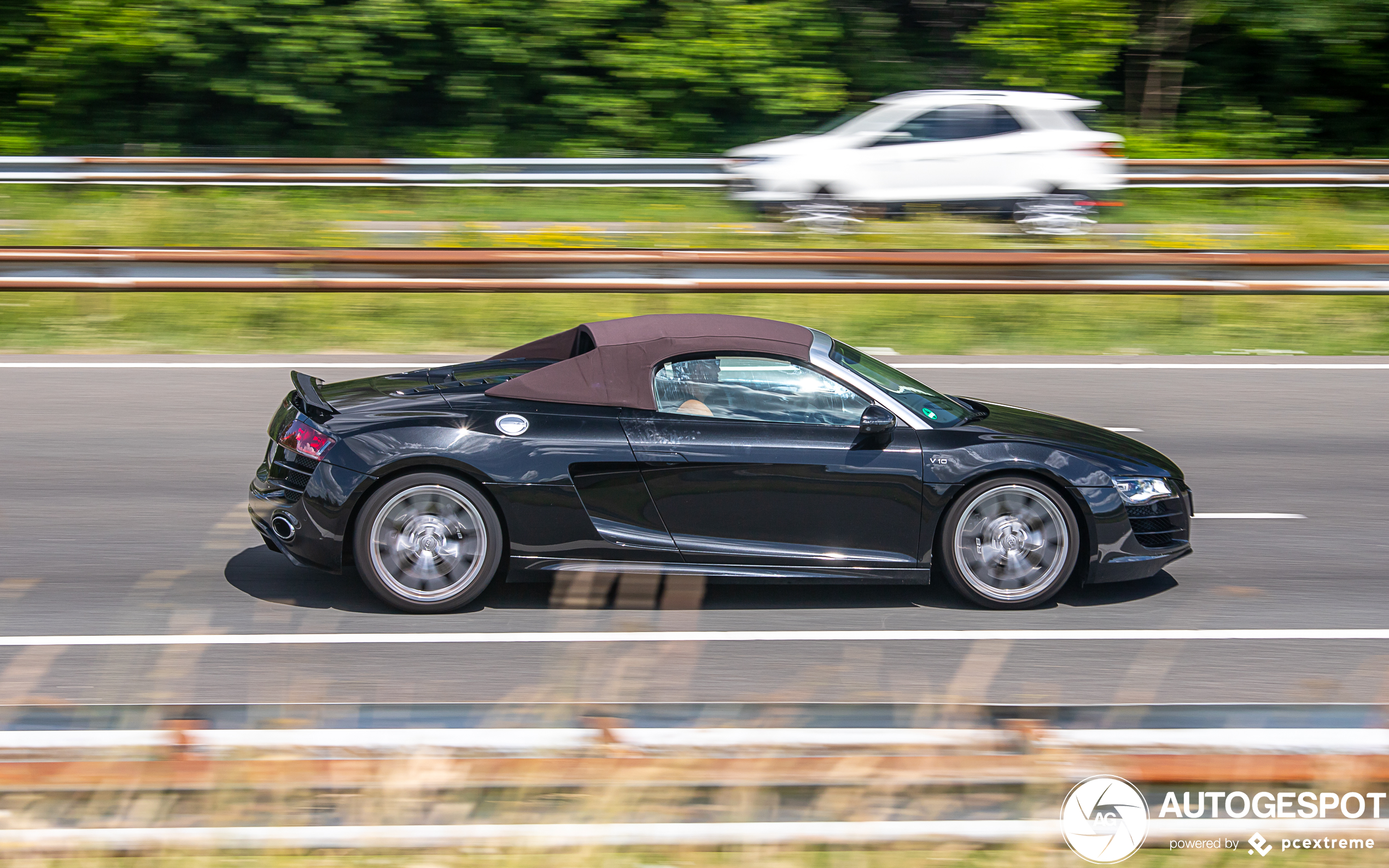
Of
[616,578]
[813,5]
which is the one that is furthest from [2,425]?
[813,5]

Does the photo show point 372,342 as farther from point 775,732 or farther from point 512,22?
point 512,22

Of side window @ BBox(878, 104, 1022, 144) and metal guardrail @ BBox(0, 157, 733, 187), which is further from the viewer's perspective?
metal guardrail @ BBox(0, 157, 733, 187)

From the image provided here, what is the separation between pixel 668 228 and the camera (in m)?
14.5

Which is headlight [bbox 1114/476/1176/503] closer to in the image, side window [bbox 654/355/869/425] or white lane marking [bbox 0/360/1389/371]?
side window [bbox 654/355/869/425]

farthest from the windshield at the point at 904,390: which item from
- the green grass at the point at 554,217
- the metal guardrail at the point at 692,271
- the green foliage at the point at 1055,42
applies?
the green foliage at the point at 1055,42

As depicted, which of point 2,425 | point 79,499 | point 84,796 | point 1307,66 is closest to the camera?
point 84,796

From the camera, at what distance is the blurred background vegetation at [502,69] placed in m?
21.7

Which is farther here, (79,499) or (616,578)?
(79,499)

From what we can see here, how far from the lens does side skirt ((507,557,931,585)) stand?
5953 millimetres

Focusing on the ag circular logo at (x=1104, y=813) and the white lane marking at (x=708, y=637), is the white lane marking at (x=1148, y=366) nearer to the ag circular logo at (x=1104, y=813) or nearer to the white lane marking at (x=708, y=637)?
the white lane marking at (x=708, y=637)

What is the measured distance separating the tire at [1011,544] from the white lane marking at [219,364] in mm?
5420

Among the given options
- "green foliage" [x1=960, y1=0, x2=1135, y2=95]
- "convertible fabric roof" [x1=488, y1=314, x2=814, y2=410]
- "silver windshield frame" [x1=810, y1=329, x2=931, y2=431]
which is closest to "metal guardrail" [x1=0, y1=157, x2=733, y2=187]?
"green foliage" [x1=960, y1=0, x2=1135, y2=95]

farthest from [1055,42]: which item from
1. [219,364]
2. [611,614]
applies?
[611,614]

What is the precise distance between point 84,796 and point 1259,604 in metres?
4.94
